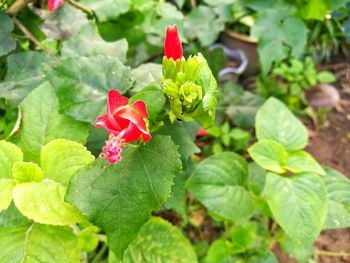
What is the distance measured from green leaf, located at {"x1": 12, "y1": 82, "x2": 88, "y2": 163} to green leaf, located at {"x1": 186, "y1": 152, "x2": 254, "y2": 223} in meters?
0.33

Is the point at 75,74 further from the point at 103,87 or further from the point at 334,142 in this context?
the point at 334,142

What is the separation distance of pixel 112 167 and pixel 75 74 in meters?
0.24

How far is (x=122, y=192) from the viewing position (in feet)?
2.29

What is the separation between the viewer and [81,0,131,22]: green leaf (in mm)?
1054

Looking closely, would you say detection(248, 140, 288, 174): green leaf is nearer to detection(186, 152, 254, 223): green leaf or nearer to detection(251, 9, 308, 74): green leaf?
detection(186, 152, 254, 223): green leaf

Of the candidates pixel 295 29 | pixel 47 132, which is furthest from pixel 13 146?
pixel 295 29

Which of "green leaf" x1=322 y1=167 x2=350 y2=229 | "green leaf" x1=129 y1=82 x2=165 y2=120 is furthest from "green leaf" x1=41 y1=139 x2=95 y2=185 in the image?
"green leaf" x1=322 y1=167 x2=350 y2=229

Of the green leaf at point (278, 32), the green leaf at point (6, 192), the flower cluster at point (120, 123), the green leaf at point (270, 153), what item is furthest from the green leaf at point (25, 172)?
the green leaf at point (278, 32)

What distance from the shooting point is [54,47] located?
45.9 inches

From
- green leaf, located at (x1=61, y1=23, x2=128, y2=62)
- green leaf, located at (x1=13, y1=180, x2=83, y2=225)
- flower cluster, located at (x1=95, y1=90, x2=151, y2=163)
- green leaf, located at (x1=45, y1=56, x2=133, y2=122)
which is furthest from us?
green leaf, located at (x1=61, y1=23, x2=128, y2=62)

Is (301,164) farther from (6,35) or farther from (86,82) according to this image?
(6,35)

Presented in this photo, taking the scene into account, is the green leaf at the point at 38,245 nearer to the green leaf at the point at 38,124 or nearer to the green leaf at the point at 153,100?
the green leaf at the point at 38,124

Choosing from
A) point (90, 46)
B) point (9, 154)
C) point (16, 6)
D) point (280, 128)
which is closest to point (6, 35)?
point (16, 6)

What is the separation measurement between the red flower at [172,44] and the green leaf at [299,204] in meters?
0.44
